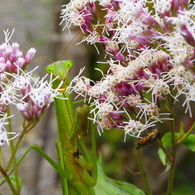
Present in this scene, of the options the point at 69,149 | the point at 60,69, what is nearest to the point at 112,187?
the point at 69,149

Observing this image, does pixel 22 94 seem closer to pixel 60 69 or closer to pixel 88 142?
pixel 60 69

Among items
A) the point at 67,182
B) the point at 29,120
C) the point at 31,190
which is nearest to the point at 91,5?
the point at 29,120

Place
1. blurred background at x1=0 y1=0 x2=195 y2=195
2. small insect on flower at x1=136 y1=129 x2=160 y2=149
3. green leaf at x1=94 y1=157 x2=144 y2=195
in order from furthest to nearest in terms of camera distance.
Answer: blurred background at x1=0 y1=0 x2=195 y2=195 → green leaf at x1=94 y1=157 x2=144 y2=195 → small insect on flower at x1=136 y1=129 x2=160 y2=149

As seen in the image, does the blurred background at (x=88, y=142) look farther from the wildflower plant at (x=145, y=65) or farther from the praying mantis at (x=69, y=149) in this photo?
the wildflower plant at (x=145, y=65)

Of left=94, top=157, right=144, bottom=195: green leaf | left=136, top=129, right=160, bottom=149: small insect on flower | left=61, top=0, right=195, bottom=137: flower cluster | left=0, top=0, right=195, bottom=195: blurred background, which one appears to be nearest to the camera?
left=61, top=0, right=195, bottom=137: flower cluster

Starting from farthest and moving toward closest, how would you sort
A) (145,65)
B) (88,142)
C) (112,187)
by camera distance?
(88,142) → (112,187) → (145,65)

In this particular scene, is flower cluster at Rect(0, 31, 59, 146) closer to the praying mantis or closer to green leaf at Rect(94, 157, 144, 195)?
the praying mantis

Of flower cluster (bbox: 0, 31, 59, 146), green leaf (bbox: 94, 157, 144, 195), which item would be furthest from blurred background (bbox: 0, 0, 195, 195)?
flower cluster (bbox: 0, 31, 59, 146)
